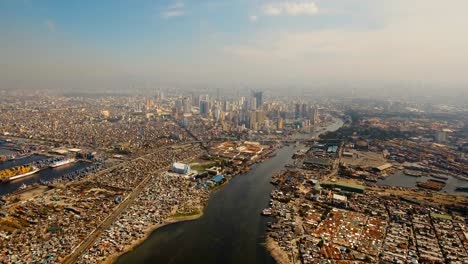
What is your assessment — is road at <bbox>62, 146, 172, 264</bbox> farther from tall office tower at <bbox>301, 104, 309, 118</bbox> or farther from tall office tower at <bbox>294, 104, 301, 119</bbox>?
tall office tower at <bbox>301, 104, 309, 118</bbox>

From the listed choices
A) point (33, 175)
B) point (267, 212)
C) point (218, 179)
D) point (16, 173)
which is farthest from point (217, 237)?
point (16, 173)

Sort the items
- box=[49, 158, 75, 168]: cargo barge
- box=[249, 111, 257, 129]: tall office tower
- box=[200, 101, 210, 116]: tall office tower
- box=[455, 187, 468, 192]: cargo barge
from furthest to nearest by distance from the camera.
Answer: box=[200, 101, 210, 116]: tall office tower
box=[249, 111, 257, 129]: tall office tower
box=[49, 158, 75, 168]: cargo barge
box=[455, 187, 468, 192]: cargo barge

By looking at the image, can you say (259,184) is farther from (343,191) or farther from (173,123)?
(173,123)

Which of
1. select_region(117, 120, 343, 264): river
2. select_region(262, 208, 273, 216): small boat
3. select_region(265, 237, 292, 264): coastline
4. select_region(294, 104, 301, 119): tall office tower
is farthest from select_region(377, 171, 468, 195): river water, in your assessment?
select_region(294, 104, 301, 119): tall office tower

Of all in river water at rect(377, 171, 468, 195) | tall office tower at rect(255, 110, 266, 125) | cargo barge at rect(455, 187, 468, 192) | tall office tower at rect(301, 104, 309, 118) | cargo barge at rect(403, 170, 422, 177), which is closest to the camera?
cargo barge at rect(455, 187, 468, 192)

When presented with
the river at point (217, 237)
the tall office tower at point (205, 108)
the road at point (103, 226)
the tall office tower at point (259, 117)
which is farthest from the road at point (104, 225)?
the tall office tower at point (205, 108)

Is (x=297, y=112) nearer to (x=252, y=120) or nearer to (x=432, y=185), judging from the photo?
(x=252, y=120)

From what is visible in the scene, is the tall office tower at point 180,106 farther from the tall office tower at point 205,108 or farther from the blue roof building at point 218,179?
the blue roof building at point 218,179
